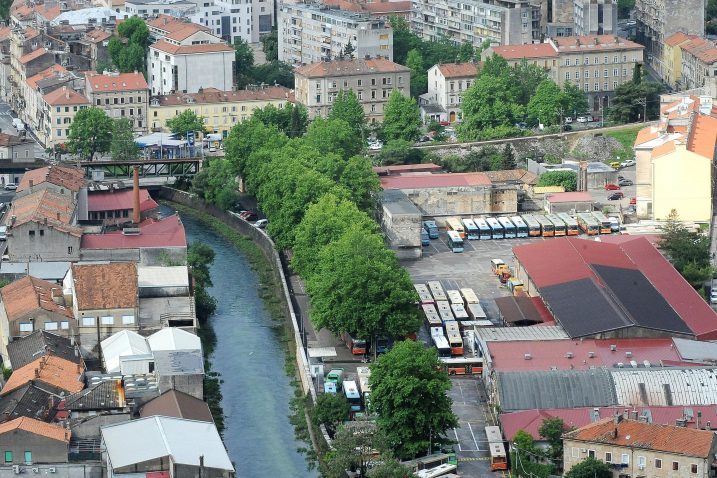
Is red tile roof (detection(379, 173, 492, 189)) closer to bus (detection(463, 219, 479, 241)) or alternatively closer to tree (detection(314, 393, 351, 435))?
bus (detection(463, 219, 479, 241))

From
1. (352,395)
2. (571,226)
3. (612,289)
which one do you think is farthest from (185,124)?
(352,395)

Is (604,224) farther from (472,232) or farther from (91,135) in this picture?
(91,135)

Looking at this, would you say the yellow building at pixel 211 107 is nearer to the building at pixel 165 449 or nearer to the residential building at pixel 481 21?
the residential building at pixel 481 21

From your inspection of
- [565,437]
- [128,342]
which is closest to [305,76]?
[128,342]

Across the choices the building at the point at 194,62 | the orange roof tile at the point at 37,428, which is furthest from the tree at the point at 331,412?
the building at the point at 194,62

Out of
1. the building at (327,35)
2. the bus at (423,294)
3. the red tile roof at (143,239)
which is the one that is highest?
the building at (327,35)

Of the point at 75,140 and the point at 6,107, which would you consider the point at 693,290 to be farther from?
the point at 6,107
